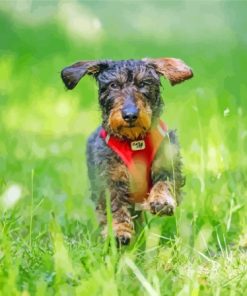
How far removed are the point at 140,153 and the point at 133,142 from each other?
7 centimetres

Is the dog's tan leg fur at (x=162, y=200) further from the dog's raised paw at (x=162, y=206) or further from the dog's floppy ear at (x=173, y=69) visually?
the dog's floppy ear at (x=173, y=69)

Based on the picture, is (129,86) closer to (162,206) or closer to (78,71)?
(78,71)

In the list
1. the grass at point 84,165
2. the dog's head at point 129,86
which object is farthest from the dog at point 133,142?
the grass at point 84,165

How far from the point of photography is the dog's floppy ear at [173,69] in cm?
505

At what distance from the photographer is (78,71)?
513 centimetres

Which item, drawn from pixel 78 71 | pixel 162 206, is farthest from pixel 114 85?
pixel 162 206

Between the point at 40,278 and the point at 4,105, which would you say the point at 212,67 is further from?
the point at 40,278

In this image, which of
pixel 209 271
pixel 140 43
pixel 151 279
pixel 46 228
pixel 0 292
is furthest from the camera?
pixel 140 43

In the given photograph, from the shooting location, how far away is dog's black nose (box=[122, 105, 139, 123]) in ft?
15.9

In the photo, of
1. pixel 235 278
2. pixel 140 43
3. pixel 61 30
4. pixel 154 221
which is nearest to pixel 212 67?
pixel 140 43

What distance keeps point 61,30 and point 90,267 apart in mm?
3753

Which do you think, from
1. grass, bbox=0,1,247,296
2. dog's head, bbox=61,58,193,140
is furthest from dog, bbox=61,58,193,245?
grass, bbox=0,1,247,296

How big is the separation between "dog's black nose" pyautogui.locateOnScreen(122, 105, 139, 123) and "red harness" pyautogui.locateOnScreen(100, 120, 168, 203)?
0.17m

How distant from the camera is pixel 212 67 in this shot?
7688 mm
